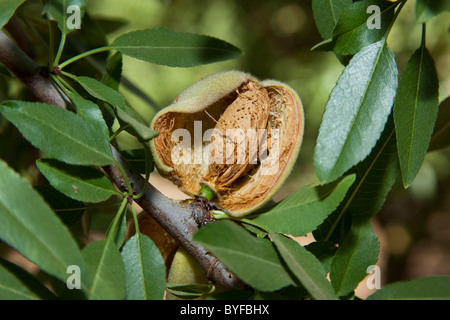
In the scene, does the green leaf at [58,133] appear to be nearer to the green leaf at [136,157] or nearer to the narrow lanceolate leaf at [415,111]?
the green leaf at [136,157]

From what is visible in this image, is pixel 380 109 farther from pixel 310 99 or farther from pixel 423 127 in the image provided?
pixel 310 99

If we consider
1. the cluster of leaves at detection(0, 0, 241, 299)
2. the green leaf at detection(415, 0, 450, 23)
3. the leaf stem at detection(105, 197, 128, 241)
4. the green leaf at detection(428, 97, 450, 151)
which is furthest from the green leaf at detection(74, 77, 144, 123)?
the green leaf at detection(428, 97, 450, 151)

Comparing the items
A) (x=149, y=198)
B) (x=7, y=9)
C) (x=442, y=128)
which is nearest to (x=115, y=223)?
(x=149, y=198)

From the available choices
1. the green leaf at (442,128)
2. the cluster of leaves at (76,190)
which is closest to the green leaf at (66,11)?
the cluster of leaves at (76,190)

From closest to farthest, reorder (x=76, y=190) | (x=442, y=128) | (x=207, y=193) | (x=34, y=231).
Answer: (x=34, y=231)
(x=76, y=190)
(x=207, y=193)
(x=442, y=128)

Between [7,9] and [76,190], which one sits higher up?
[7,9]

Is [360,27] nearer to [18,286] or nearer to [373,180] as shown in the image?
[373,180]
